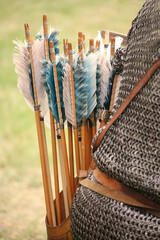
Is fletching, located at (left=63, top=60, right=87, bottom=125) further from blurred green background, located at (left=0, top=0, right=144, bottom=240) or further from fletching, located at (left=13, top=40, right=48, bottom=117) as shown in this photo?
blurred green background, located at (left=0, top=0, right=144, bottom=240)

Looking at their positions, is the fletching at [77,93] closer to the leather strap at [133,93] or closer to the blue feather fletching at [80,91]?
the blue feather fletching at [80,91]

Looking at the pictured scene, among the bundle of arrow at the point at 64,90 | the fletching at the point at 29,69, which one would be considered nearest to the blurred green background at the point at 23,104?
the bundle of arrow at the point at 64,90

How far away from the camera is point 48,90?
1495 millimetres

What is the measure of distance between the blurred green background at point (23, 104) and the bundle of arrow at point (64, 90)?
1.26m

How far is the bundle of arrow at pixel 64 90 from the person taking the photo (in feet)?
4.80

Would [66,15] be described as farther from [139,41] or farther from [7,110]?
[139,41]

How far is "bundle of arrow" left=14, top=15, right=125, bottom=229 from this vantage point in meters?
1.46

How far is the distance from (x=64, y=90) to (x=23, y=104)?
2745 millimetres

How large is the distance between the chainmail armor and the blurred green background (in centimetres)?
166

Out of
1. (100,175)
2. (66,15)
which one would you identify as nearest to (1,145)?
(66,15)

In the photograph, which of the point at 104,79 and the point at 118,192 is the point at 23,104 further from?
the point at 118,192

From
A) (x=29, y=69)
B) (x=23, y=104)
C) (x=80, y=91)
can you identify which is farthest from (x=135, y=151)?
(x=23, y=104)

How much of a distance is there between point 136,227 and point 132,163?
0.18 m

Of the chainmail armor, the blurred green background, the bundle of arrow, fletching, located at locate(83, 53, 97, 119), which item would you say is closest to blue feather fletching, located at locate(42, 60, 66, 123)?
the bundle of arrow
